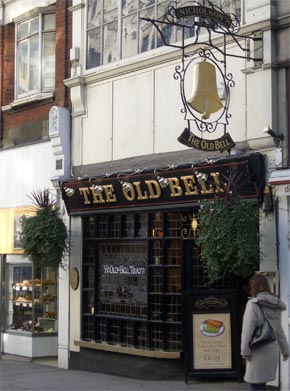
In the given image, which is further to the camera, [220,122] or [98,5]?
[98,5]

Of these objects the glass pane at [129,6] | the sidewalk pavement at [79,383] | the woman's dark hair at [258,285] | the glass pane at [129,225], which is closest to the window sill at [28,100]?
the glass pane at [129,6]

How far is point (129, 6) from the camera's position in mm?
14211

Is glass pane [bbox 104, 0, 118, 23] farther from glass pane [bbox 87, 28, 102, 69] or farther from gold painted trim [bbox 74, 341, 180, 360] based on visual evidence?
gold painted trim [bbox 74, 341, 180, 360]

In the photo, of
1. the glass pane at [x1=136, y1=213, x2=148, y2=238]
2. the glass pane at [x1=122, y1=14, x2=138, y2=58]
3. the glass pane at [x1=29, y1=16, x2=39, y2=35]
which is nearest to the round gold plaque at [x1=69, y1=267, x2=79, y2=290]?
the glass pane at [x1=136, y1=213, x2=148, y2=238]

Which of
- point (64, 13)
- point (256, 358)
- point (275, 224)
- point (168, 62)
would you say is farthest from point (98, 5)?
point (256, 358)

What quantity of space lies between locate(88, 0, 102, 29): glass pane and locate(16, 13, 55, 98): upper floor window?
1779mm

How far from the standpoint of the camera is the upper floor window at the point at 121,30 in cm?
1366

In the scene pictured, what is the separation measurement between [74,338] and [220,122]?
521cm

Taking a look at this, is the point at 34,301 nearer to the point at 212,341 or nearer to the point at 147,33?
the point at 212,341

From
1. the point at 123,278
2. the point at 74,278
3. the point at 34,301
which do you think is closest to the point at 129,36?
the point at 123,278

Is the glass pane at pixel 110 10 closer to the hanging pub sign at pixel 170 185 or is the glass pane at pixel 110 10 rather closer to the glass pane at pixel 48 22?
the glass pane at pixel 48 22

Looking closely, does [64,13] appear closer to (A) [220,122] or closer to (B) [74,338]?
(A) [220,122]

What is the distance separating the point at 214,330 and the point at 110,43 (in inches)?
221

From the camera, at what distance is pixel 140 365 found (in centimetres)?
1350
